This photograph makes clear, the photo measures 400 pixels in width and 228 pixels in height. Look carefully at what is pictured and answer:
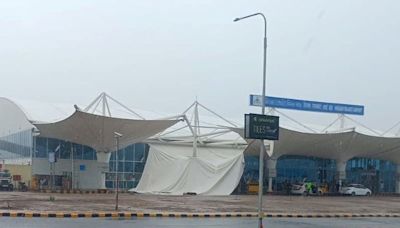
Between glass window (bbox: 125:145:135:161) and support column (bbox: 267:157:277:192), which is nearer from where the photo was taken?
glass window (bbox: 125:145:135:161)

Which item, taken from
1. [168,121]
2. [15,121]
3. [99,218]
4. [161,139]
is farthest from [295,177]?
[99,218]

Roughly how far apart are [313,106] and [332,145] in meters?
7.73

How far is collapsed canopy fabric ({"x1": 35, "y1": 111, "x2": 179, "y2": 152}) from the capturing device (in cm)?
5200

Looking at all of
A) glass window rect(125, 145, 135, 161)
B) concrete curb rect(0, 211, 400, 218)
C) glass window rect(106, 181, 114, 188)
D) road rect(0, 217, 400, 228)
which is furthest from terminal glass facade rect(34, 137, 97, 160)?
road rect(0, 217, 400, 228)

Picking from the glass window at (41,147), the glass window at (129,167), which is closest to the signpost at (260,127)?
the glass window at (41,147)

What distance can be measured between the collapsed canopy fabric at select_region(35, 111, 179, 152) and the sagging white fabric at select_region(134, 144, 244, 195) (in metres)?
3.49

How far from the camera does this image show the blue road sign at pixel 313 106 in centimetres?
5572

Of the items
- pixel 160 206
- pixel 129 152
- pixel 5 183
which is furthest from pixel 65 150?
pixel 160 206

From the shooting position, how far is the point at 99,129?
176 feet

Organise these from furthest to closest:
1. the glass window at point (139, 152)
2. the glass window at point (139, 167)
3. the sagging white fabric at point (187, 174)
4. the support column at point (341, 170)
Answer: the support column at point (341, 170) < the glass window at point (139, 152) < the glass window at point (139, 167) < the sagging white fabric at point (187, 174)

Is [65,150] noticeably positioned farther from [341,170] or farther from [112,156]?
[341,170]

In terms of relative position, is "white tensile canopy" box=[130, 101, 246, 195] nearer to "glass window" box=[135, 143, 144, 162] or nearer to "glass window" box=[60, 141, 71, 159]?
"glass window" box=[135, 143, 144, 162]

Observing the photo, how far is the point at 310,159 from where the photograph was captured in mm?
76250

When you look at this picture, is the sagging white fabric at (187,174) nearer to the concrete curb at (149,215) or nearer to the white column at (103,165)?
the white column at (103,165)
